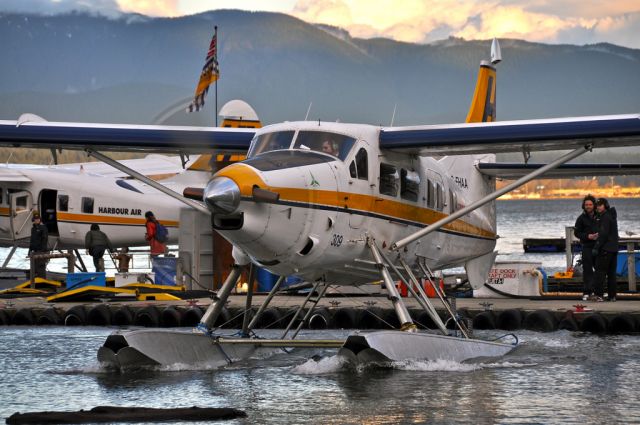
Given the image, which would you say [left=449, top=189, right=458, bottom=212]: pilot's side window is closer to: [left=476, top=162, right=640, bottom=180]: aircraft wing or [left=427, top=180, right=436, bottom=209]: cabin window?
[left=427, top=180, right=436, bottom=209]: cabin window

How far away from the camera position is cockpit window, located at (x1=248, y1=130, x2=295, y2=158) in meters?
13.6

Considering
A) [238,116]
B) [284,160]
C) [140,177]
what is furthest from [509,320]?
[238,116]

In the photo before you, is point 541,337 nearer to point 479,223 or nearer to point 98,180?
point 479,223

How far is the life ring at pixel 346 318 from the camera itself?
1886 cm

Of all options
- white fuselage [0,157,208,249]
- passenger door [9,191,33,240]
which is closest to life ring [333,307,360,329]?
white fuselage [0,157,208,249]

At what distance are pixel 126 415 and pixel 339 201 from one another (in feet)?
12.9

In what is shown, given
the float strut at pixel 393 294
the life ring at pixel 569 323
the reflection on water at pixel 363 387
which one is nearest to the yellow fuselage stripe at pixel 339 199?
the float strut at pixel 393 294

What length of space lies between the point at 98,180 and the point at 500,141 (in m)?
20.9

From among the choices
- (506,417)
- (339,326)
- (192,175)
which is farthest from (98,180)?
(506,417)

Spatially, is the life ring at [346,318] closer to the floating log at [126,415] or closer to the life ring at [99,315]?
the life ring at [99,315]

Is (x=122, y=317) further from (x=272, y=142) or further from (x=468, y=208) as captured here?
(x=468, y=208)

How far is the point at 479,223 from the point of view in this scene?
60.2ft

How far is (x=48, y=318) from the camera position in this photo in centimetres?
1978

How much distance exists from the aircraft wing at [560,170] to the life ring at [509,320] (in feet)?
7.06
